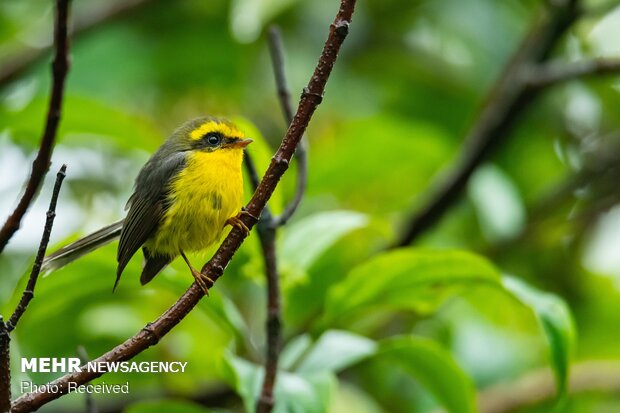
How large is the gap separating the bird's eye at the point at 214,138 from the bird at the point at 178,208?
0.02m

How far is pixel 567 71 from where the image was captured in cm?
324

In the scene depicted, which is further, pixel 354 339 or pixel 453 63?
pixel 453 63

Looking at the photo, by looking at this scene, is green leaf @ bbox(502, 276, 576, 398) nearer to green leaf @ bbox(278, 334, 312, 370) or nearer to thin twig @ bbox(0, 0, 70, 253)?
green leaf @ bbox(278, 334, 312, 370)

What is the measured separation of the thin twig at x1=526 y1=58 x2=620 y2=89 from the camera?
3.12 m

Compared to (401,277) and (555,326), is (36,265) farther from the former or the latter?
(555,326)

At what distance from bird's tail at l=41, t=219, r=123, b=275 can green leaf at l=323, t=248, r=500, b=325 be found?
2.26 feet

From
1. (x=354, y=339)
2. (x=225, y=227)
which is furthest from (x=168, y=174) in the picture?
(x=354, y=339)

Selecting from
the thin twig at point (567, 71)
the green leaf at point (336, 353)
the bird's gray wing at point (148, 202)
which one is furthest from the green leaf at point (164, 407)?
the thin twig at point (567, 71)

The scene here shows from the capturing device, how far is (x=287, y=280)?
2498mm

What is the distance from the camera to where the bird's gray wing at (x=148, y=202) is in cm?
235

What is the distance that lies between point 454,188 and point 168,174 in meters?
1.30

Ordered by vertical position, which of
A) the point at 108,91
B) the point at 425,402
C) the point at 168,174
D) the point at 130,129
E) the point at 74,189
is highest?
the point at 108,91

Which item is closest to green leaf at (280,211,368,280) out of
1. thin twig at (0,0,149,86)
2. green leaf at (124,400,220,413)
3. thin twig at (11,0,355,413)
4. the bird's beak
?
the bird's beak

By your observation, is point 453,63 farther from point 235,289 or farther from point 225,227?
point 225,227
